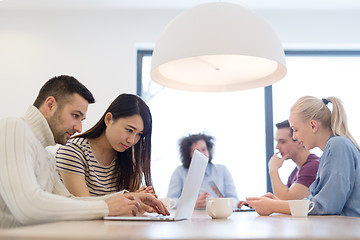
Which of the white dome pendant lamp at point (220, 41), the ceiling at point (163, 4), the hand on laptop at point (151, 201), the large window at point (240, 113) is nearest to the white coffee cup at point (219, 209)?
the hand on laptop at point (151, 201)


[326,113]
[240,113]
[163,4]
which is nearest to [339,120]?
[326,113]

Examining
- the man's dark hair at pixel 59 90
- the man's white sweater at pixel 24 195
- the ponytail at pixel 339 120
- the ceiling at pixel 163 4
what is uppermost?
the ceiling at pixel 163 4

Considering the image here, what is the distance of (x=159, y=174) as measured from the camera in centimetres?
396

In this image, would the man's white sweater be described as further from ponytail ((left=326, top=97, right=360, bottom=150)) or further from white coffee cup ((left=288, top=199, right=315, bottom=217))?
ponytail ((left=326, top=97, right=360, bottom=150))

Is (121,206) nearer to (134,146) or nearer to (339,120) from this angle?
(134,146)

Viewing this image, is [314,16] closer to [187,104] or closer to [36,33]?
[187,104]

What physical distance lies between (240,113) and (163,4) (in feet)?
4.30

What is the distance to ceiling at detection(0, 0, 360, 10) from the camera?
3770mm

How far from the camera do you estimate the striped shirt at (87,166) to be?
5.51 ft

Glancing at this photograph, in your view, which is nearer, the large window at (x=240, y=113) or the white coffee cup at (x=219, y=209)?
the white coffee cup at (x=219, y=209)

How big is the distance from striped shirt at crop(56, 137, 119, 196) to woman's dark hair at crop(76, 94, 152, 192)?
48 mm

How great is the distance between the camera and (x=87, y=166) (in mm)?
1796

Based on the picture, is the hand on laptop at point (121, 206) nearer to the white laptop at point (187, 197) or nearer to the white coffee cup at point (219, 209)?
the white laptop at point (187, 197)

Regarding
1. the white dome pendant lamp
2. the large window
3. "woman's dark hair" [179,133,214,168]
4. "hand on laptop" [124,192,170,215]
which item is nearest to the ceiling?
the large window
